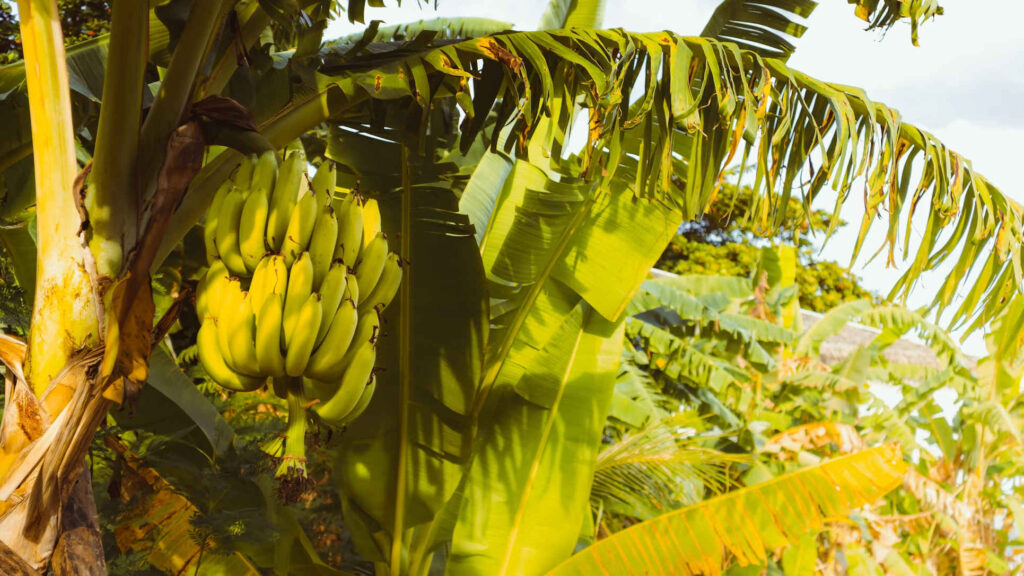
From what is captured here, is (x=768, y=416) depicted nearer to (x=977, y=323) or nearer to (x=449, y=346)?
(x=977, y=323)

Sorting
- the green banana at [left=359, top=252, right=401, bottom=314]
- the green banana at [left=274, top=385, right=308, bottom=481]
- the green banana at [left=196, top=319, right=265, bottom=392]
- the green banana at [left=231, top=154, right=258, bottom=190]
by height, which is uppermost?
the green banana at [left=231, top=154, right=258, bottom=190]

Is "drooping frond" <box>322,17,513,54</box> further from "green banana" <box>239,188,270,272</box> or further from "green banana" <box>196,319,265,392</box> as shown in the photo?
"green banana" <box>196,319,265,392</box>

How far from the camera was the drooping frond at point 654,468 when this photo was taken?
10.6 feet

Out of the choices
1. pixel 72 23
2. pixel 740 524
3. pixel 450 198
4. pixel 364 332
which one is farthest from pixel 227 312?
pixel 72 23

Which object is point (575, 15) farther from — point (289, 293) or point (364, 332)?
point (289, 293)

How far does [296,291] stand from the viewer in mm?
1350

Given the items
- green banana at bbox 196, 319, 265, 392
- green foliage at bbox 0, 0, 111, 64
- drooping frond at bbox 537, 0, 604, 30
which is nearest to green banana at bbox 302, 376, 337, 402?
green banana at bbox 196, 319, 265, 392

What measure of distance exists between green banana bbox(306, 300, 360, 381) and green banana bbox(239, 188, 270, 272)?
18 centimetres

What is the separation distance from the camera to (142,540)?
8.58ft

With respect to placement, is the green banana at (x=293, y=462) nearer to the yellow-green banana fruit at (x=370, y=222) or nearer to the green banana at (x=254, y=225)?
the green banana at (x=254, y=225)

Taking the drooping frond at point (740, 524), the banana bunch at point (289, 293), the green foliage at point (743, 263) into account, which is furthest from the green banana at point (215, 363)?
the green foliage at point (743, 263)

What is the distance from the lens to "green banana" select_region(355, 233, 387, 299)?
1522 mm

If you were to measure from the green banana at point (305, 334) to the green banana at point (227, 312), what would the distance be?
10cm

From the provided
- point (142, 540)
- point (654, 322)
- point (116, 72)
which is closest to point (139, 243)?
point (116, 72)
